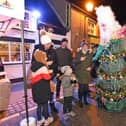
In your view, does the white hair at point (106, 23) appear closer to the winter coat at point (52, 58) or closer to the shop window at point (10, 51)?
the winter coat at point (52, 58)

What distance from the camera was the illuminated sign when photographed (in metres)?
3.56

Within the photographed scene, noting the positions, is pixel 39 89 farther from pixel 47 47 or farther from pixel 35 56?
pixel 47 47

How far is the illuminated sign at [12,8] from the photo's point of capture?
3562mm

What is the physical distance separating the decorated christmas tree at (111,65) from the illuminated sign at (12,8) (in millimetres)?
3056

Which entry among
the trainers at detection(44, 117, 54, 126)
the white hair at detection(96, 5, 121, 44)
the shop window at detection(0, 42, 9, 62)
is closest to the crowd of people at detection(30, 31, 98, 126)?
the trainers at detection(44, 117, 54, 126)

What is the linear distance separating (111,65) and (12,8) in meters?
3.32

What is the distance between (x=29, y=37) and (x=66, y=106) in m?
7.44

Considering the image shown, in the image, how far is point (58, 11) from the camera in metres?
17.0

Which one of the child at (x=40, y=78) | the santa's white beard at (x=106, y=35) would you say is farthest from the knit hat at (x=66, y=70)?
the santa's white beard at (x=106, y=35)

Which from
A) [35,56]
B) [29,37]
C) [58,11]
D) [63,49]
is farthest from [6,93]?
[58,11]

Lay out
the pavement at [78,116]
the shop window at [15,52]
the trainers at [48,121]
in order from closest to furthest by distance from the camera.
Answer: the trainers at [48,121]
the pavement at [78,116]
the shop window at [15,52]

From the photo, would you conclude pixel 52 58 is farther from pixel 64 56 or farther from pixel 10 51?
pixel 10 51

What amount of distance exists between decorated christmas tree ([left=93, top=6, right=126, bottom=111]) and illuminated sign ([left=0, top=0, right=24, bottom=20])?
306cm

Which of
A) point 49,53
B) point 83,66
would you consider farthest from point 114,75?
point 49,53
